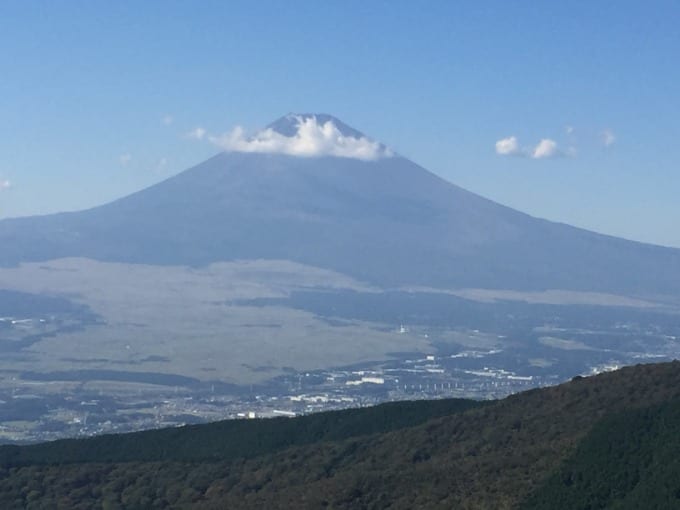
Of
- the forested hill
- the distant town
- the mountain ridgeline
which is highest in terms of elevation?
the mountain ridgeline

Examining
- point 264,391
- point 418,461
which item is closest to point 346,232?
point 264,391

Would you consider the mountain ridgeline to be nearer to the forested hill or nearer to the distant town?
the distant town

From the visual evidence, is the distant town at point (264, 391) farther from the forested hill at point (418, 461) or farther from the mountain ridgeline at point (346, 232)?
the mountain ridgeline at point (346, 232)

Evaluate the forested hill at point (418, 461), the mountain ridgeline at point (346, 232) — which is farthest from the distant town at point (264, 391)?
the mountain ridgeline at point (346, 232)

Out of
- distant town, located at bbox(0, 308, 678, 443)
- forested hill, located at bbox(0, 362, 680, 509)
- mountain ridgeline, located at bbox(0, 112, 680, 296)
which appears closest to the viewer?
forested hill, located at bbox(0, 362, 680, 509)

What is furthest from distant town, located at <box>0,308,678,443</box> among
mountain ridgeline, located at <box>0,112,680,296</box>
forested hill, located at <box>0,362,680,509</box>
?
mountain ridgeline, located at <box>0,112,680,296</box>

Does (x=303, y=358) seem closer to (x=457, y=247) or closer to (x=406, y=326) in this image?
(x=406, y=326)

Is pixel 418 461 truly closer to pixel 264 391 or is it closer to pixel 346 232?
pixel 264 391
